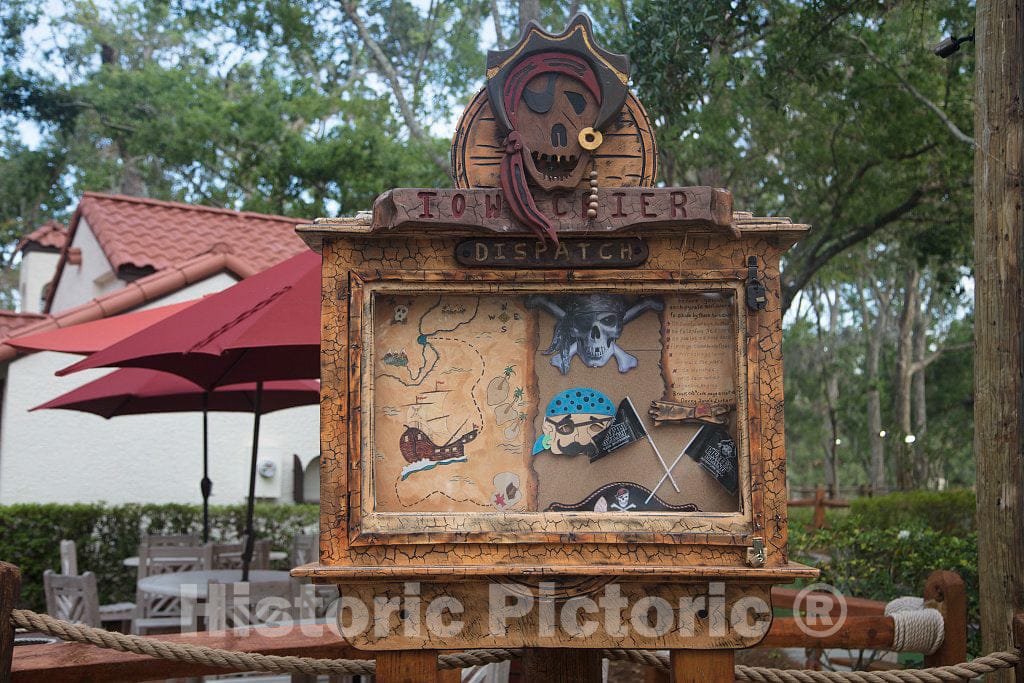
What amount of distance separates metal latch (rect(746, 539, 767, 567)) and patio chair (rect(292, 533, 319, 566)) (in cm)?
605

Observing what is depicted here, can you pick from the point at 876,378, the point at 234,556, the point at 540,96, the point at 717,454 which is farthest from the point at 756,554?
Answer: the point at 876,378

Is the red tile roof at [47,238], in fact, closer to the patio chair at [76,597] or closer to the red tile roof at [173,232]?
the red tile roof at [173,232]

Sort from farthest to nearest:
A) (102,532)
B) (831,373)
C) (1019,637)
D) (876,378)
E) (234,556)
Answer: (831,373), (876,378), (102,532), (234,556), (1019,637)

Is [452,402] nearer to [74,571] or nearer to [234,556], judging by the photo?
[74,571]

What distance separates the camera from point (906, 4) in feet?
33.6

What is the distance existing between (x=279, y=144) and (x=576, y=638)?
17034 millimetres

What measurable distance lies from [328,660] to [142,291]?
30.7 feet

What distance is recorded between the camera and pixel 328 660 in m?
2.94

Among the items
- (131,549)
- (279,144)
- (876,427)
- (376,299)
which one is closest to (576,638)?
(376,299)

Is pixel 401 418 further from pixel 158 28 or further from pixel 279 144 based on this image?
pixel 158 28

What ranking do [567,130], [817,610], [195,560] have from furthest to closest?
[195,560]
[817,610]
[567,130]

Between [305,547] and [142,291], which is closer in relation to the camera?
[305,547]

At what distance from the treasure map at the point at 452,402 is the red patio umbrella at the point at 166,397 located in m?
4.52

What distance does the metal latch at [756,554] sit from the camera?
2.53m
